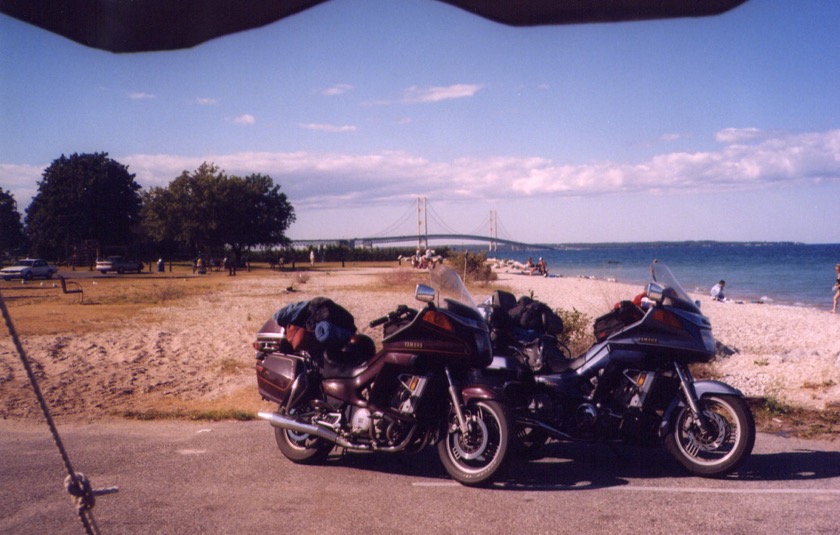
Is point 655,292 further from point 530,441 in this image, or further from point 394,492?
point 394,492

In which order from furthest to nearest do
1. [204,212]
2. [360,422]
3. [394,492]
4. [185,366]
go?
[204,212] < [185,366] < [360,422] < [394,492]

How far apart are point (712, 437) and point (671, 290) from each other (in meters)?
1.25

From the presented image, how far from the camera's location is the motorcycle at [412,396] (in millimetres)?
5324

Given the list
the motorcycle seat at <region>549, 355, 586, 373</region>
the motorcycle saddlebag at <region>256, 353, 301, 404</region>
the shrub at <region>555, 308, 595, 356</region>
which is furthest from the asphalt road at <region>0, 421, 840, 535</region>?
the shrub at <region>555, 308, 595, 356</region>

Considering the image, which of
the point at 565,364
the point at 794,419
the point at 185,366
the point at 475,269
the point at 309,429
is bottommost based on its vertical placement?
the point at 185,366

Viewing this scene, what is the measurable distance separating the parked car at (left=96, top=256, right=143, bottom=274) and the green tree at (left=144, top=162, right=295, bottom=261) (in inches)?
250

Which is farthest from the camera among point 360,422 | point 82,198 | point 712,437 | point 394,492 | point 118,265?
point 118,265

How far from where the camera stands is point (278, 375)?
20.2 ft

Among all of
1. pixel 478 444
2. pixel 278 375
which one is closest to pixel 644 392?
pixel 478 444

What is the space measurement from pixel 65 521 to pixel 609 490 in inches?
144

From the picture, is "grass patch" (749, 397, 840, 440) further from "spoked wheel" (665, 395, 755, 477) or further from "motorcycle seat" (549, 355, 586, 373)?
"motorcycle seat" (549, 355, 586, 373)

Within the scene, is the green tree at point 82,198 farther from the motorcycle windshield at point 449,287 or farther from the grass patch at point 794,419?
the grass patch at point 794,419

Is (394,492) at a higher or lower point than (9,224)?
lower

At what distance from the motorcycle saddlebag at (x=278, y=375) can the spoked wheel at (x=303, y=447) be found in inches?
6.5
